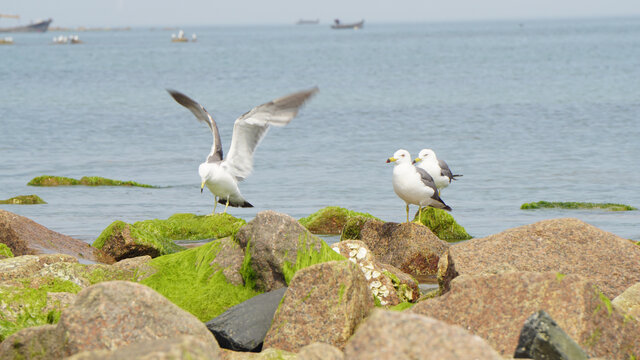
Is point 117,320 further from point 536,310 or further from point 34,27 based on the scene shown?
point 34,27

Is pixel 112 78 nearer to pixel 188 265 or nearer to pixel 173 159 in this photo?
pixel 173 159

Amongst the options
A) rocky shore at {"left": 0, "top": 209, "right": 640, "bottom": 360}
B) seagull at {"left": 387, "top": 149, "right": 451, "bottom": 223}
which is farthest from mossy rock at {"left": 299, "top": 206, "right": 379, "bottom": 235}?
rocky shore at {"left": 0, "top": 209, "right": 640, "bottom": 360}

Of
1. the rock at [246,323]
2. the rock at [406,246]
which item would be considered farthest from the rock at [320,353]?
the rock at [406,246]

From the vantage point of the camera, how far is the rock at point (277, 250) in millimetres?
7133

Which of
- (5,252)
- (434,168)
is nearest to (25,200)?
(5,252)

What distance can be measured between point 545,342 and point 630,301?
1838mm

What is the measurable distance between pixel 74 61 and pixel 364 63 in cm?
2866

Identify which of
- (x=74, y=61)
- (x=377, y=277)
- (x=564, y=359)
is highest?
(x=564, y=359)

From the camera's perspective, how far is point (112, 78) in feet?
182

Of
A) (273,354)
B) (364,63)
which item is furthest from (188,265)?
(364,63)

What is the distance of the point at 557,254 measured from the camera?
7555mm

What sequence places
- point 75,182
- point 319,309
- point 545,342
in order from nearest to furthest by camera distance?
point 545,342
point 319,309
point 75,182

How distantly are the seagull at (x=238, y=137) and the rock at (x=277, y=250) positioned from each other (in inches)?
135

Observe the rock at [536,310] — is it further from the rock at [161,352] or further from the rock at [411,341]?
the rock at [161,352]
